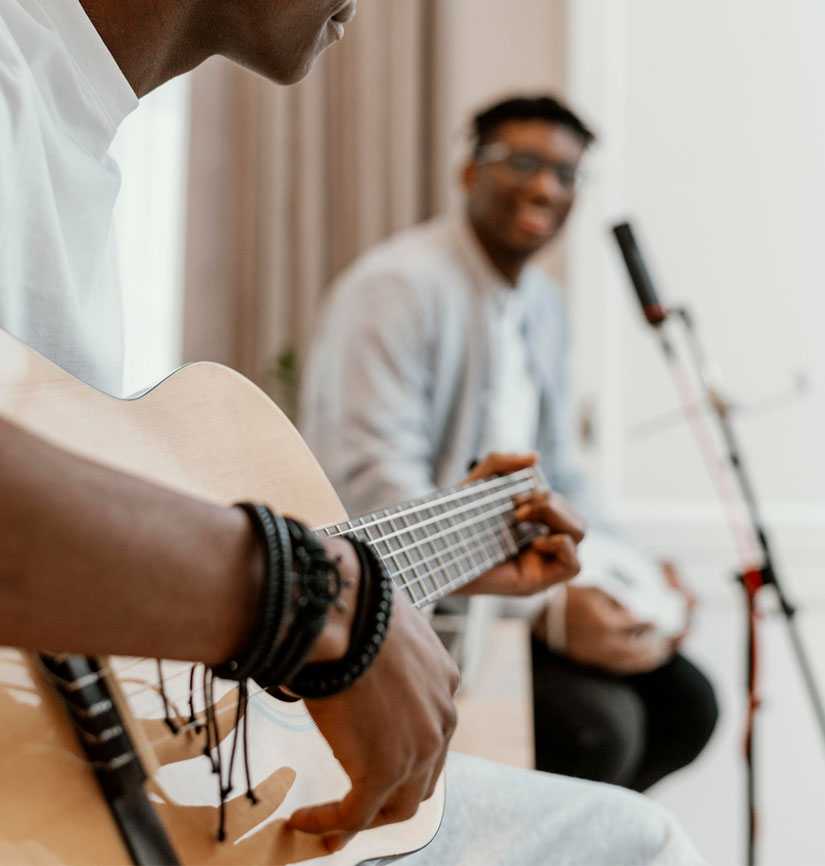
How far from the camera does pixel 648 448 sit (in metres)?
2.51

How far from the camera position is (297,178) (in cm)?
276

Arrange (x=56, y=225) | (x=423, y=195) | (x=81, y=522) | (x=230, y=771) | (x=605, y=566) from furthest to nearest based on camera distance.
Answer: (x=423, y=195), (x=605, y=566), (x=56, y=225), (x=230, y=771), (x=81, y=522)

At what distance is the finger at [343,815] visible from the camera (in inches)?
21.5

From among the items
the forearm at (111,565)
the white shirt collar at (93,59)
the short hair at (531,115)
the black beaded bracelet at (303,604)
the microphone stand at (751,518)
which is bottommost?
the microphone stand at (751,518)

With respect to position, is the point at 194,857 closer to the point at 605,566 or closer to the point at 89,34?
the point at 89,34

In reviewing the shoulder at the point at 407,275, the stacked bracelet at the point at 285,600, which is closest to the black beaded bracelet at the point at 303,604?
the stacked bracelet at the point at 285,600

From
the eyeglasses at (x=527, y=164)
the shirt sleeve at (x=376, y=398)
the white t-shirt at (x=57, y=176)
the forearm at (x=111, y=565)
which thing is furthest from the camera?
the eyeglasses at (x=527, y=164)

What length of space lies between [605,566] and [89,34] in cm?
142

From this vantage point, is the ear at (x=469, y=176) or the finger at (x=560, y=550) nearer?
the finger at (x=560, y=550)

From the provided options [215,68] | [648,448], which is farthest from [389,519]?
[215,68]

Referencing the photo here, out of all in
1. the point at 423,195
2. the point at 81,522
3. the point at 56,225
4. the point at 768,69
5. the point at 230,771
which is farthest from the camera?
the point at 423,195

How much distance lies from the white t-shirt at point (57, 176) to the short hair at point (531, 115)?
156 cm

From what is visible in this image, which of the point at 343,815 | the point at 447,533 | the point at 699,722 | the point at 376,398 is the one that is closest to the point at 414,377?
the point at 376,398

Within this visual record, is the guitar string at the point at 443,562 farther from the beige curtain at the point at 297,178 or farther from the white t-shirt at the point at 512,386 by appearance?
the beige curtain at the point at 297,178
